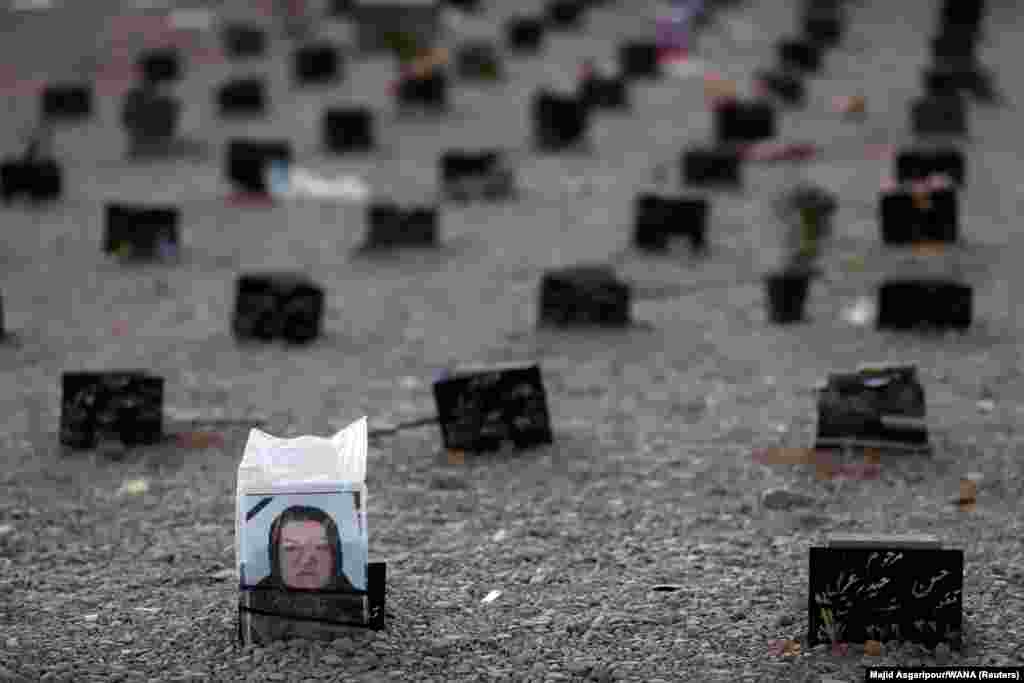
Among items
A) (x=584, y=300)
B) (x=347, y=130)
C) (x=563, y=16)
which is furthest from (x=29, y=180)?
(x=563, y=16)

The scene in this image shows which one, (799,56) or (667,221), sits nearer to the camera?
(667,221)

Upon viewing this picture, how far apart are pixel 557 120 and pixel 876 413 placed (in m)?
9.81

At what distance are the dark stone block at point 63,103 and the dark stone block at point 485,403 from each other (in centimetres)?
1182

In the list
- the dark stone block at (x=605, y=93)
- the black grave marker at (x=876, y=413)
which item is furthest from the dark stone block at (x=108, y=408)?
the dark stone block at (x=605, y=93)

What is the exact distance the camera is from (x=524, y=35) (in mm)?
24297

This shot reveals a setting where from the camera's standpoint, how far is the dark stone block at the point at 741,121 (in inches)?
678

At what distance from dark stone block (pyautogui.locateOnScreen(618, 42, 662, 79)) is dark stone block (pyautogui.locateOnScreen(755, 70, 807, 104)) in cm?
217

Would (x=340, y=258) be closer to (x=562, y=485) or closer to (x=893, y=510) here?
(x=562, y=485)

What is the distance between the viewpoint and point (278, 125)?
60.8 feet

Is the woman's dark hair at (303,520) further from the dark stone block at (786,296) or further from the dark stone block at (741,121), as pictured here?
the dark stone block at (741,121)

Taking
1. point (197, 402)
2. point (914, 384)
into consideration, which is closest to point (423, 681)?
point (914, 384)

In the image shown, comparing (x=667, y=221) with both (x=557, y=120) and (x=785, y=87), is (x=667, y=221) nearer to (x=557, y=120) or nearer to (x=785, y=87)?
(x=557, y=120)

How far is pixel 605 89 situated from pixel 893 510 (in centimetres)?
1277

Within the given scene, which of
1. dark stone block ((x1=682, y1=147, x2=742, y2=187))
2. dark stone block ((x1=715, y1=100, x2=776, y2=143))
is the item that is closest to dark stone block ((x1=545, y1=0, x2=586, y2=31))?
dark stone block ((x1=715, y1=100, x2=776, y2=143))
